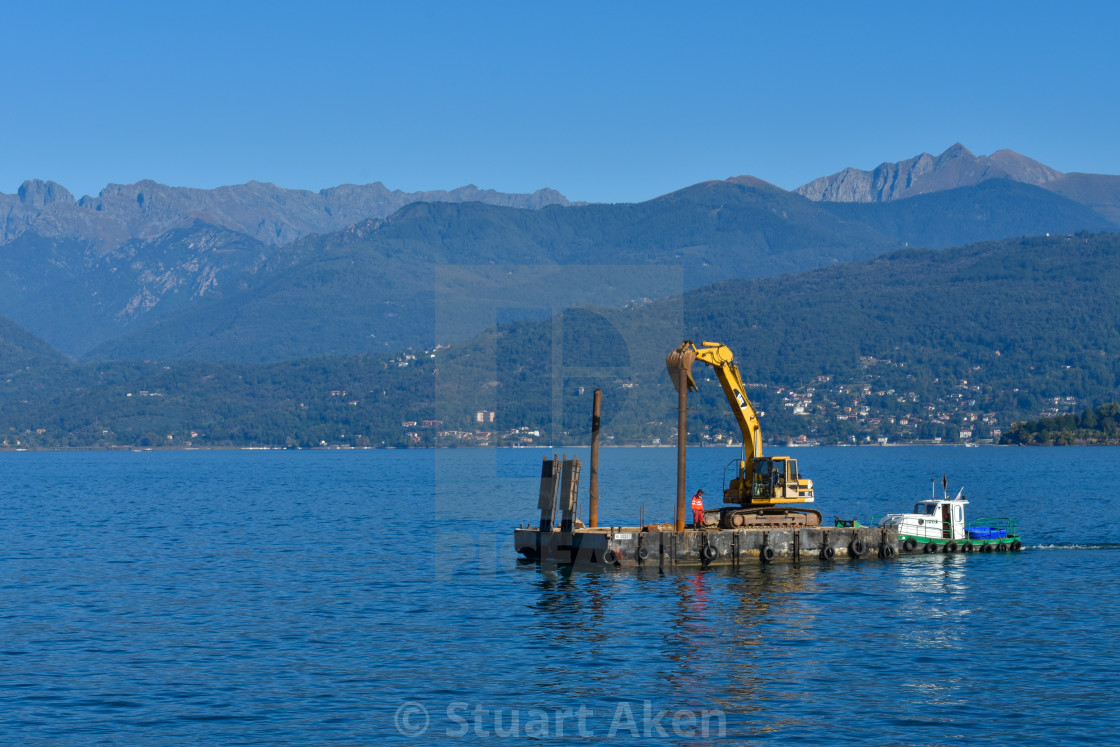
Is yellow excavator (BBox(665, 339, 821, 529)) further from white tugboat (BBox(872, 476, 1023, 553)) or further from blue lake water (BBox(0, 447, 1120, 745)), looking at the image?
white tugboat (BBox(872, 476, 1023, 553))

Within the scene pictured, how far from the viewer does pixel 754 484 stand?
53219mm

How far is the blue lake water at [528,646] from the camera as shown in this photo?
26.8 m

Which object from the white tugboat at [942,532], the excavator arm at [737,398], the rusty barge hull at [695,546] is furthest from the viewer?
the white tugboat at [942,532]

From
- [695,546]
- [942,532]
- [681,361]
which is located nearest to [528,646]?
[695,546]

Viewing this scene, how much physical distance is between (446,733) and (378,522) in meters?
58.4

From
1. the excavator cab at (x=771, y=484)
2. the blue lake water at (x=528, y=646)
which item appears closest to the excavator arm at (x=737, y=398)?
the excavator cab at (x=771, y=484)

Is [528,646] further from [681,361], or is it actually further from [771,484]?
[771,484]

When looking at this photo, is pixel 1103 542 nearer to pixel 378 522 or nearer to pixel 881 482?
pixel 378 522

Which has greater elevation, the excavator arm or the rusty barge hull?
the excavator arm
